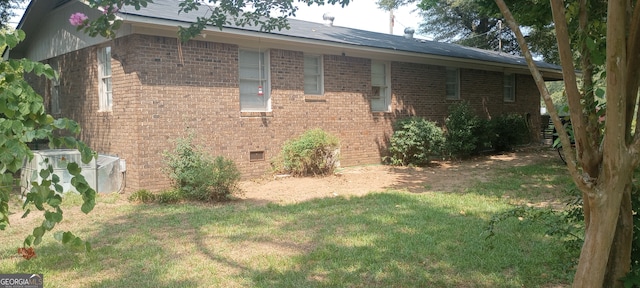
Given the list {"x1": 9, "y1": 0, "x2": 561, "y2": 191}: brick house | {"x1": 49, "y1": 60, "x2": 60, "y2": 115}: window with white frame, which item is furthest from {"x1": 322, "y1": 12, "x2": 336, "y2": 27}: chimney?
{"x1": 49, "y1": 60, "x2": 60, "y2": 115}: window with white frame

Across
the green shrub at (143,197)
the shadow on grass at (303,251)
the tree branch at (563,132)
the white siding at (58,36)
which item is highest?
the white siding at (58,36)

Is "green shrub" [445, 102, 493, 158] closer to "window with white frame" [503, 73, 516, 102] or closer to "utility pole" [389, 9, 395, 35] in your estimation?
"window with white frame" [503, 73, 516, 102]

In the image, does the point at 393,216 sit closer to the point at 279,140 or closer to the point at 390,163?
the point at 279,140

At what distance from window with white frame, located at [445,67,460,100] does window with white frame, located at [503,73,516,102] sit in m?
3.55

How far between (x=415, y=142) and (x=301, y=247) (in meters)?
8.67

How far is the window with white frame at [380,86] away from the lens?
47.9ft

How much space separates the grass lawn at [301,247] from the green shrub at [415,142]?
526 centimetres

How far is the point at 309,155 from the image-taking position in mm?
11508

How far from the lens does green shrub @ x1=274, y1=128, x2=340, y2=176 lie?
11.5 meters

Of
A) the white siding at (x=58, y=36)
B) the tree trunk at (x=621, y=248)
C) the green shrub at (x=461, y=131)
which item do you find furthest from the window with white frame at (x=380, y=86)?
the tree trunk at (x=621, y=248)

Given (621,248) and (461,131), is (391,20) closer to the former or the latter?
(461,131)

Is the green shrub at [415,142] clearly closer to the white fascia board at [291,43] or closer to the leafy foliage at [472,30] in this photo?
the white fascia board at [291,43]

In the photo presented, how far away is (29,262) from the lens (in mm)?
5098

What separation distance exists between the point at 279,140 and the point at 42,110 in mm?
10204
